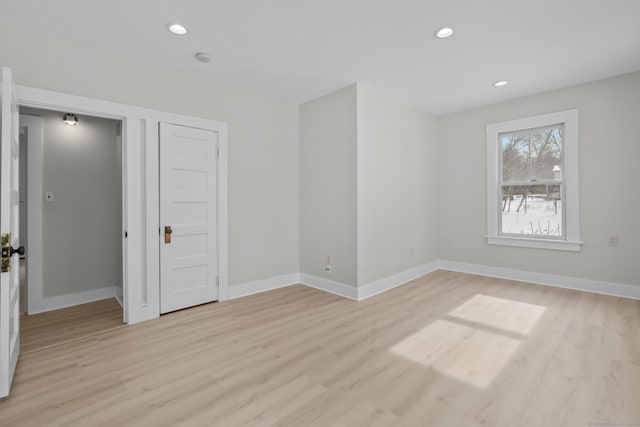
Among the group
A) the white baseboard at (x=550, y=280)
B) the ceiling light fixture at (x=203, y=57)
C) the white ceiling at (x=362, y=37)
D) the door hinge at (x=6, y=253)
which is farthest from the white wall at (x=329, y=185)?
the door hinge at (x=6, y=253)

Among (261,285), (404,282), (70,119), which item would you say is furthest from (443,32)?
(70,119)

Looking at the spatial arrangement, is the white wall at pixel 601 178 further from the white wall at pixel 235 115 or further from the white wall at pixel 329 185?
the white wall at pixel 235 115

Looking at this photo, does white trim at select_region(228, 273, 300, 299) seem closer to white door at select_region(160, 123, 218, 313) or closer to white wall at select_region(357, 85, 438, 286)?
white door at select_region(160, 123, 218, 313)

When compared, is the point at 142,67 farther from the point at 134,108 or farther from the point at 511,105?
the point at 511,105

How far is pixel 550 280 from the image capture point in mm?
4219

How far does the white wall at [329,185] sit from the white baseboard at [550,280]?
7.72ft

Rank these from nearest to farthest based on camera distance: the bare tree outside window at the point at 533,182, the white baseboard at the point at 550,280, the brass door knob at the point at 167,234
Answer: the brass door knob at the point at 167,234 < the white baseboard at the point at 550,280 < the bare tree outside window at the point at 533,182

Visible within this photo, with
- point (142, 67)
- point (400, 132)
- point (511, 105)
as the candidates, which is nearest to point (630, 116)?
point (511, 105)

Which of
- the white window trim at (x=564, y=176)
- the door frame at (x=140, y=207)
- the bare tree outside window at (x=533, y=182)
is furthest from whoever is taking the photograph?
the bare tree outside window at (x=533, y=182)

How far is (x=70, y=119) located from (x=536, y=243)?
6226 millimetres

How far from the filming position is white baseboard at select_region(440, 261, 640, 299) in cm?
369

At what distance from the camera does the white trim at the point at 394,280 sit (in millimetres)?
3831

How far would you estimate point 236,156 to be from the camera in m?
3.83

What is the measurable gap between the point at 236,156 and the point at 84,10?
1874mm
